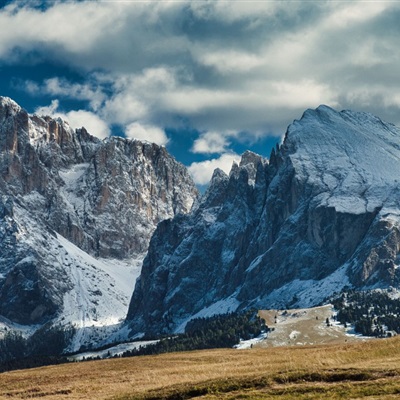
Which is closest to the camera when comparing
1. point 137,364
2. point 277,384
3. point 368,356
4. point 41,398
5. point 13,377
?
point 277,384

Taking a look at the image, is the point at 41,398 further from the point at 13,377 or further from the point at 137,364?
the point at 137,364

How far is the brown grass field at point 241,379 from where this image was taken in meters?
55.8

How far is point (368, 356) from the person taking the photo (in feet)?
247

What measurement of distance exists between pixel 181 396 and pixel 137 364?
4324cm

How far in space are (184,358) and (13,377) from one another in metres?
24.0

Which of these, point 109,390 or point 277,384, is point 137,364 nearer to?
point 109,390

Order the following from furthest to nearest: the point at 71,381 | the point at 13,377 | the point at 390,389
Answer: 1. the point at 13,377
2. the point at 71,381
3. the point at 390,389

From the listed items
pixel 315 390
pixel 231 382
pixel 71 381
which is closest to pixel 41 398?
pixel 71 381

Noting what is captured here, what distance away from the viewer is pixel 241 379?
61625 millimetres

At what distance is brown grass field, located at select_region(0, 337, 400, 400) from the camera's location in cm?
5581

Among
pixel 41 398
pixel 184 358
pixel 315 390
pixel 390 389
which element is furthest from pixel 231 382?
pixel 184 358

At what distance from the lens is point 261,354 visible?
98.4m

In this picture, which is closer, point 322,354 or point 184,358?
point 322,354

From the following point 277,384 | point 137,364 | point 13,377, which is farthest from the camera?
point 137,364
